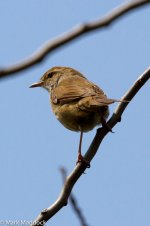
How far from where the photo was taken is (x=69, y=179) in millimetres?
3629

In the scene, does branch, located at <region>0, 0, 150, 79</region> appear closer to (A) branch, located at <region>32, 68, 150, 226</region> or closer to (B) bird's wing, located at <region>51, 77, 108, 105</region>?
(A) branch, located at <region>32, 68, 150, 226</region>

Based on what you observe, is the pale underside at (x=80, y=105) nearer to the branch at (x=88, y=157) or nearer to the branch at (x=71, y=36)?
the branch at (x=88, y=157)

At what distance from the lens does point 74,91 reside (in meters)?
6.53

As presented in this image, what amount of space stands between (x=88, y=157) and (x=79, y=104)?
178 cm

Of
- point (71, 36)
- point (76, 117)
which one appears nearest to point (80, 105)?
point (76, 117)

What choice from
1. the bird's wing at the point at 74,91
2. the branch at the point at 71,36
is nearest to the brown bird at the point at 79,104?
the bird's wing at the point at 74,91

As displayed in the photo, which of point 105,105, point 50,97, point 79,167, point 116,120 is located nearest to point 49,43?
point 79,167

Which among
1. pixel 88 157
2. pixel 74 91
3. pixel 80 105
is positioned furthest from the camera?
pixel 74 91

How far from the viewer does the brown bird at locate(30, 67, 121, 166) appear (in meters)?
5.67

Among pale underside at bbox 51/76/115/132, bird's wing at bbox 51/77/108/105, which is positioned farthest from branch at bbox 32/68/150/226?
bird's wing at bbox 51/77/108/105

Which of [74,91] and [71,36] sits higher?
[71,36]

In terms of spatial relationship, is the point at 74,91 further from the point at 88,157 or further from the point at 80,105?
the point at 88,157

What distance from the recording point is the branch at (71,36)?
3.81 feet

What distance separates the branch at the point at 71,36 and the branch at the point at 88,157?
183 cm
